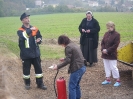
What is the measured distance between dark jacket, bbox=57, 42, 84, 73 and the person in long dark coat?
328 centimetres

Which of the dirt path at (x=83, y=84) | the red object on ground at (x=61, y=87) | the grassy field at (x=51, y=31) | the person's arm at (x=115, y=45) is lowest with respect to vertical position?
the grassy field at (x=51, y=31)

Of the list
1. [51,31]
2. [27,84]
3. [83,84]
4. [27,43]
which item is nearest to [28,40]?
[27,43]

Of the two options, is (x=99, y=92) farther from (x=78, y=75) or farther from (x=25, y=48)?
(x=25, y=48)

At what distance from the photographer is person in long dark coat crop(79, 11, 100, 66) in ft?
30.5

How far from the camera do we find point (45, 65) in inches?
407

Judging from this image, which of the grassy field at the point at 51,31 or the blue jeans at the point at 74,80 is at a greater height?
the blue jeans at the point at 74,80

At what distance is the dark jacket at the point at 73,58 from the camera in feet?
19.4

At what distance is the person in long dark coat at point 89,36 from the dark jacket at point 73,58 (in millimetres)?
3281

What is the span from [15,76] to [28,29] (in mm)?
2015

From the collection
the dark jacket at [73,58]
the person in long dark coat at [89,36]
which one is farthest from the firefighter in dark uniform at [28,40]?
the person in long dark coat at [89,36]

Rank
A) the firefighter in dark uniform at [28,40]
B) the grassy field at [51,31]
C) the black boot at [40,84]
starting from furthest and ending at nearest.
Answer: the grassy field at [51,31]
the black boot at [40,84]
the firefighter in dark uniform at [28,40]

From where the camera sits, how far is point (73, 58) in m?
6.01

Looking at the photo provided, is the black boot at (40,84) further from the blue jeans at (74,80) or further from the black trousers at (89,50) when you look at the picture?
the black trousers at (89,50)

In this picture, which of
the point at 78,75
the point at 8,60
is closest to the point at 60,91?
the point at 78,75
